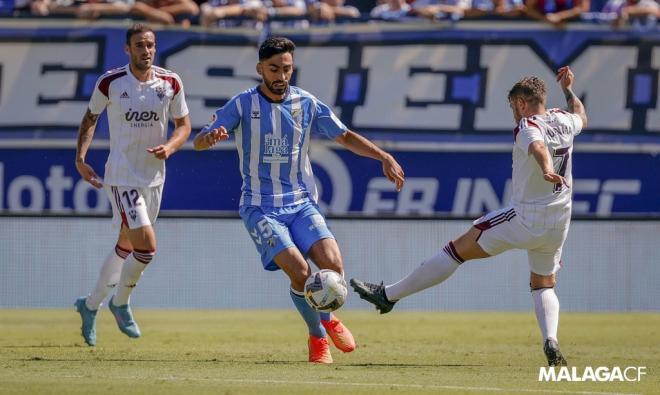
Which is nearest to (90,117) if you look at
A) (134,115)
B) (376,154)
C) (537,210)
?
(134,115)

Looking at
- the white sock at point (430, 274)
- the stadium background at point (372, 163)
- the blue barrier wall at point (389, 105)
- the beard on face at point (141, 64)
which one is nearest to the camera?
the white sock at point (430, 274)

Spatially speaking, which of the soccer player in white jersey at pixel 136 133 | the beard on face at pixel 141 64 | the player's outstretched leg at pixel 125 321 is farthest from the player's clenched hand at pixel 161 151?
the player's outstretched leg at pixel 125 321

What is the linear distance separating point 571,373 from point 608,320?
5792mm

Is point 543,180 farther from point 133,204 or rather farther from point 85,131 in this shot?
point 85,131

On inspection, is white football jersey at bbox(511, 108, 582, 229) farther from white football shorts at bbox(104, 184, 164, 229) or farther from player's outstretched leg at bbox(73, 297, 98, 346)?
player's outstretched leg at bbox(73, 297, 98, 346)

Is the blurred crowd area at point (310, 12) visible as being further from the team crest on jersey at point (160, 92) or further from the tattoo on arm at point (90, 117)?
the tattoo on arm at point (90, 117)

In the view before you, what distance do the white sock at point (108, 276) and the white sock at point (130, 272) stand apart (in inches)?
4.6

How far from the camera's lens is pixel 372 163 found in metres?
15.9

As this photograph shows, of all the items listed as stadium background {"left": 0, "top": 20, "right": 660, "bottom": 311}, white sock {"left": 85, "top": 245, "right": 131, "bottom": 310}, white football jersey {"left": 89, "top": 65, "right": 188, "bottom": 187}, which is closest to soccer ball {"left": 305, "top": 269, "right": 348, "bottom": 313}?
white football jersey {"left": 89, "top": 65, "right": 188, "bottom": 187}

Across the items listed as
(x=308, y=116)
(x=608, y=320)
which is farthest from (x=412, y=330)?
(x=308, y=116)

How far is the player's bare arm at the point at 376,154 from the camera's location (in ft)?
32.1

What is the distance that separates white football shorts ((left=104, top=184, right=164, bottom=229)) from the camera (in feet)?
35.1

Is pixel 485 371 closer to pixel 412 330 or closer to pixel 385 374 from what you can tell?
pixel 385 374

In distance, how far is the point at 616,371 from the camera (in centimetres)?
923
